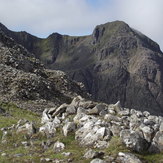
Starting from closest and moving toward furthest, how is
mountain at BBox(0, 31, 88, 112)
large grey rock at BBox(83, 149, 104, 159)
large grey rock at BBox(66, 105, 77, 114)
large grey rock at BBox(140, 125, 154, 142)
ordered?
1. large grey rock at BBox(83, 149, 104, 159)
2. large grey rock at BBox(140, 125, 154, 142)
3. large grey rock at BBox(66, 105, 77, 114)
4. mountain at BBox(0, 31, 88, 112)

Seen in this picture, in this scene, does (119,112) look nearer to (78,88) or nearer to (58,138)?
(58,138)

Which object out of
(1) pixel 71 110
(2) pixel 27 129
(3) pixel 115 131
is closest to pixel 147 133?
(3) pixel 115 131

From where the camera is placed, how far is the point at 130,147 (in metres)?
20.0

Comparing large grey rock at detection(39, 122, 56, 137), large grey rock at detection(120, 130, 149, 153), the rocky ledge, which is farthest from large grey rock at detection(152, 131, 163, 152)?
large grey rock at detection(39, 122, 56, 137)

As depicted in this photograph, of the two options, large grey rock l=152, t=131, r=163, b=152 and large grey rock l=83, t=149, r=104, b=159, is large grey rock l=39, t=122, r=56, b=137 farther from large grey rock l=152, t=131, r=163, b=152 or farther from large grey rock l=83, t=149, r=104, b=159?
large grey rock l=152, t=131, r=163, b=152

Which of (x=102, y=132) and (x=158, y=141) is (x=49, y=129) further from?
(x=158, y=141)

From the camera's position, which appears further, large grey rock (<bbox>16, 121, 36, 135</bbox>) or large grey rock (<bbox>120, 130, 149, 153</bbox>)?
large grey rock (<bbox>16, 121, 36, 135</bbox>)

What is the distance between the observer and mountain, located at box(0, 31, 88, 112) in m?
47.3

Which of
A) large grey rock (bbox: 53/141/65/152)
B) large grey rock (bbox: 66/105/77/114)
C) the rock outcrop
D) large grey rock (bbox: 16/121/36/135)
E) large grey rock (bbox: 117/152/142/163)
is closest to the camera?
large grey rock (bbox: 117/152/142/163)

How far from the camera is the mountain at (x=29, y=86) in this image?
47316 millimetres

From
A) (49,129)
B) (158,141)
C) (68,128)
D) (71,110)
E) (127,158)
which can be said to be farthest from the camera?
(71,110)

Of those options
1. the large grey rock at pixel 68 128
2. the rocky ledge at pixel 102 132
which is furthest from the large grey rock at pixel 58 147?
the large grey rock at pixel 68 128

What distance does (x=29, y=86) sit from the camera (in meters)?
50.7

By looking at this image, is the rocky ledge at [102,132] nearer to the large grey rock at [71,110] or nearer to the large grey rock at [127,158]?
the large grey rock at [127,158]
